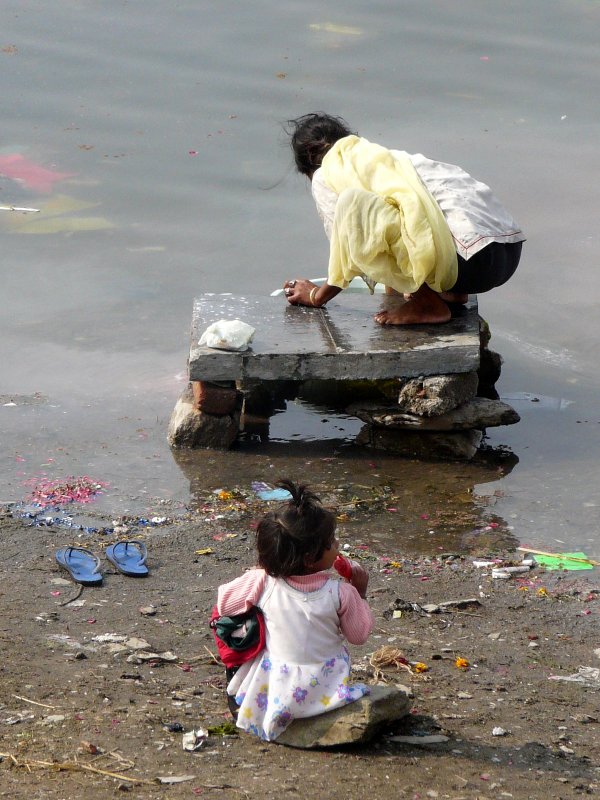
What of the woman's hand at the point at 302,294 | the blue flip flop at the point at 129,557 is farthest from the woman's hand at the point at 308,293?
the blue flip flop at the point at 129,557

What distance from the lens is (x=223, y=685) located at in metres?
3.44

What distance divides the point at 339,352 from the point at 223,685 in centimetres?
262

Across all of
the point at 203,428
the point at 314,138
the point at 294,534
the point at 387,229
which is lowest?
the point at 203,428

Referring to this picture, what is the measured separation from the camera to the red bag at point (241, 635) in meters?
3.14

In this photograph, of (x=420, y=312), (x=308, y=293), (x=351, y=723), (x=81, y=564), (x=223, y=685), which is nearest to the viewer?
(x=351, y=723)

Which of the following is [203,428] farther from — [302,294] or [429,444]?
[429,444]

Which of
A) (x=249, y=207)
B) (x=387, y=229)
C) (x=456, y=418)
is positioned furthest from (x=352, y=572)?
(x=249, y=207)

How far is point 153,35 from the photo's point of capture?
41.2ft

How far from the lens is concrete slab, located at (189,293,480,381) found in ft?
18.9

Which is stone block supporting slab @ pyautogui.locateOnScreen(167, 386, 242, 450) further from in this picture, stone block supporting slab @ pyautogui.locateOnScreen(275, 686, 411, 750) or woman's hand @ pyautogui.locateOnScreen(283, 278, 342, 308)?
stone block supporting slab @ pyautogui.locateOnScreen(275, 686, 411, 750)

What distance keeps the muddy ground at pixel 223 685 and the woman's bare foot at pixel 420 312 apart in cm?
167

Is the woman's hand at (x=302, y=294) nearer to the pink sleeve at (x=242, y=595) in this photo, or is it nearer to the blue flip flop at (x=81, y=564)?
the blue flip flop at (x=81, y=564)

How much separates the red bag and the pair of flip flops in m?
1.31

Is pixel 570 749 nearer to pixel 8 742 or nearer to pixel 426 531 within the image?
pixel 8 742
